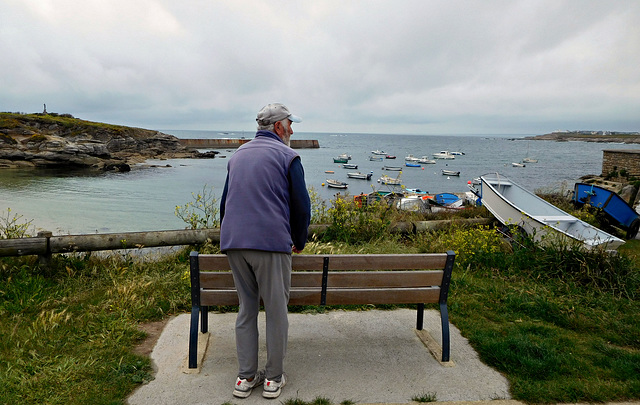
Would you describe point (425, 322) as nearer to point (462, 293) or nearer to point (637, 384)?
point (462, 293)

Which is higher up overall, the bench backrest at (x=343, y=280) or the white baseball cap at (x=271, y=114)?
the white baseball cap at (x=271, y=114)

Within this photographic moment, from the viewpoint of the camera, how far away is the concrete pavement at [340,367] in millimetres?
3121

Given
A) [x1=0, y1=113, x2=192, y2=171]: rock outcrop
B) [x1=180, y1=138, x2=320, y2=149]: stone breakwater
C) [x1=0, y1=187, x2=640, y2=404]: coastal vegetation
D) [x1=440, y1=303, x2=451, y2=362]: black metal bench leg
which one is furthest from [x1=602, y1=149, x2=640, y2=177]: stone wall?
[x1=180, y1=138, x2=320, y2=149]: stone breakwater

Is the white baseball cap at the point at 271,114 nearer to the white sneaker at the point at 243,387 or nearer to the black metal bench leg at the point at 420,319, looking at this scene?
the white sneaker at the point at 243,387

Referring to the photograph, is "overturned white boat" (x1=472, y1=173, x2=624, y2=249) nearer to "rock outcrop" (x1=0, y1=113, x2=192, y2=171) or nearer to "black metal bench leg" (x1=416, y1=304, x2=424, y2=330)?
"black metal bench leg" (x1=416, y1=304, x2=424, y2=330)

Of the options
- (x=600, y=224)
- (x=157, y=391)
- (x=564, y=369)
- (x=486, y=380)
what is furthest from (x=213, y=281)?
(x=600, y=224)

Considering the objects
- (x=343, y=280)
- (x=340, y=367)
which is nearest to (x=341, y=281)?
(x=343, y=280)

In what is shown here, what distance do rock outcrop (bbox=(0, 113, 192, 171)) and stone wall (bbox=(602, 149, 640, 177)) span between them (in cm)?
4552

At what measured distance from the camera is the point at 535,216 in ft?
31.3

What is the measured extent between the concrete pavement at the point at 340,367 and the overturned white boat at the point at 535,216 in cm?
349

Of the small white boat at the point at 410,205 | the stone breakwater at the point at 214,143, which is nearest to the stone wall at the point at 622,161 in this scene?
the small white boat at the point at 410,205

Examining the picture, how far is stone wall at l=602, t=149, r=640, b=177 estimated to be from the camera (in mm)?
22062

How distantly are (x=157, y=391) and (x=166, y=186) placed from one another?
36328mm

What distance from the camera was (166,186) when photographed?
37.2 meters
